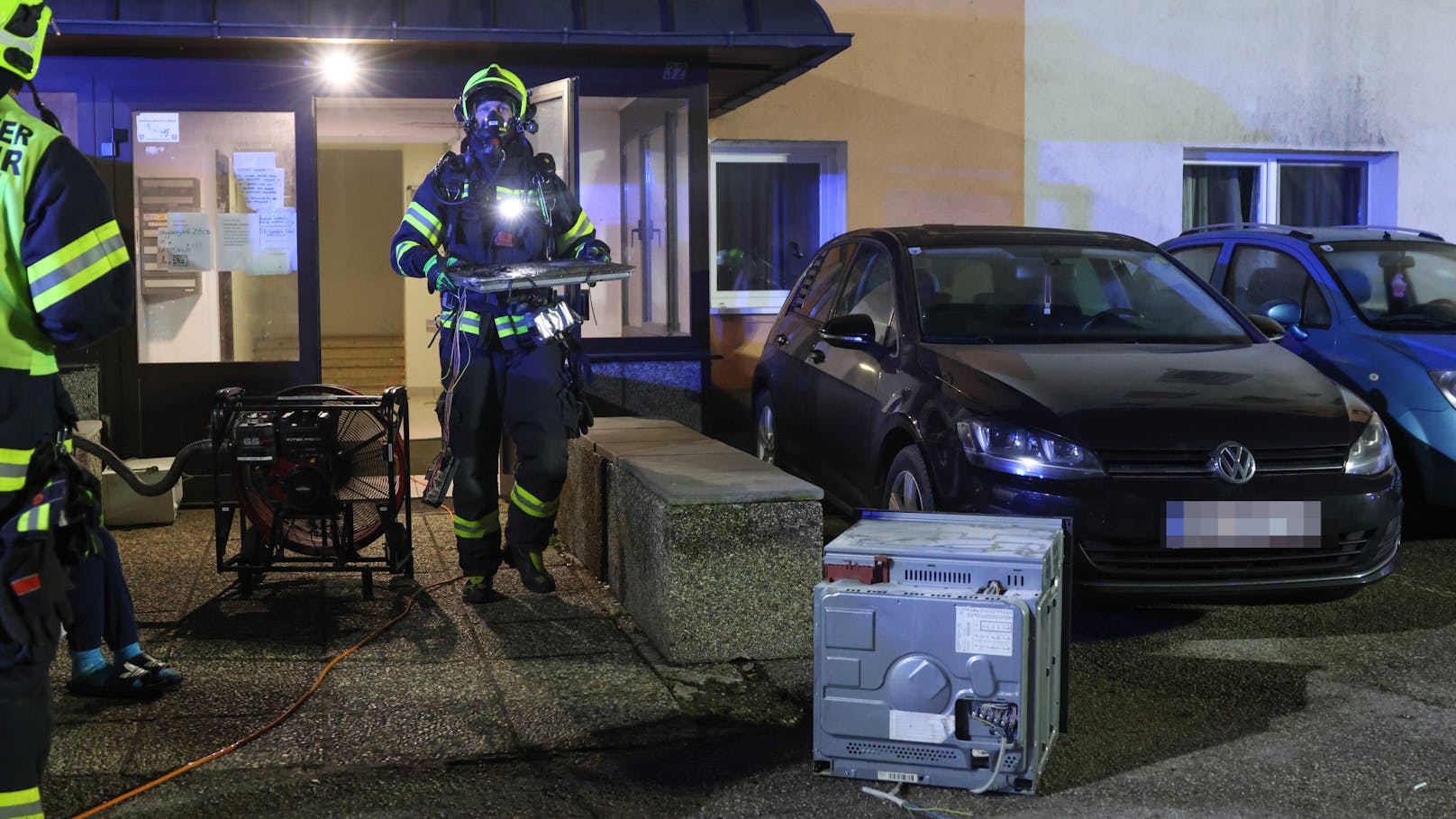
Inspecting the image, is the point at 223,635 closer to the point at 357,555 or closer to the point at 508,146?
the point at 357,555

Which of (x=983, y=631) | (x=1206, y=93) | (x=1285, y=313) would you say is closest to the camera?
(x=983, y=631)

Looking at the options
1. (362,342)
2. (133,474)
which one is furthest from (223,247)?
(362,342)

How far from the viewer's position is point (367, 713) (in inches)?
184

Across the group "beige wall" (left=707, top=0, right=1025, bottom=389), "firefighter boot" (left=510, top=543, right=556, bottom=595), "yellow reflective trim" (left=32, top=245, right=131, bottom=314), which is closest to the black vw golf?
"firefighter boot" (left=510, top=543, right=556, bottom=595)

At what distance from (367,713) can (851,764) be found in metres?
1.64

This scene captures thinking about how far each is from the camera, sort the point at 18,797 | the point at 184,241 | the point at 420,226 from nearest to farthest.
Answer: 1. the point at 18,797
2. the point at 420,226
3. the point at 184,241

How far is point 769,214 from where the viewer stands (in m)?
11.8

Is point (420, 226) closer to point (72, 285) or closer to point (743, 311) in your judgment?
point (72, 285)

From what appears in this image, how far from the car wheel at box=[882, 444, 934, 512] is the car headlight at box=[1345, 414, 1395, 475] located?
Answer: 153 cm

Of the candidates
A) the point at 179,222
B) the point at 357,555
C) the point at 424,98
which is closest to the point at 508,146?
the point at 357,555

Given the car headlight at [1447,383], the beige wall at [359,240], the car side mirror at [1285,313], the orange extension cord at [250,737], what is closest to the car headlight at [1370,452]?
the car headlight at [1447,383]

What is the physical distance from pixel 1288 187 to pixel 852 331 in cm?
844

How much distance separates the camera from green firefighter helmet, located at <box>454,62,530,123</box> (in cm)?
600

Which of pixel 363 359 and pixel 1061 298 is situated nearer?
pixel 1061 298
